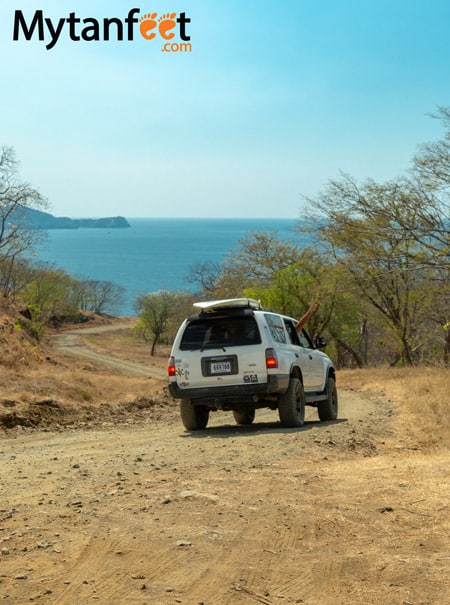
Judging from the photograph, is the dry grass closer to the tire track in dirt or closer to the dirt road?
the dirt road

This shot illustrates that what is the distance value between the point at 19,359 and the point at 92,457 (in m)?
18.5

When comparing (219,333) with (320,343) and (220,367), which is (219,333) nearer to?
(220,367)

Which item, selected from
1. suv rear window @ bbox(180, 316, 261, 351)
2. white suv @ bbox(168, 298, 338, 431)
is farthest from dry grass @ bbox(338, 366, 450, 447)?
suv rear window @ bbox(180, 316, 261, 351)

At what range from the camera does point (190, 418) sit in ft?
44.7

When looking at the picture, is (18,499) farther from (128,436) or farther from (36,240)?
(36,240)

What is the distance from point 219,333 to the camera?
522 inches

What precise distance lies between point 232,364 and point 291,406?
50.7 inches

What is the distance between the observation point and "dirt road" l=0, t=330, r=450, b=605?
512cm

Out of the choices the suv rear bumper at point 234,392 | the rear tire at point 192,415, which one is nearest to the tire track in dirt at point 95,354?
the rear tire at point 192,415

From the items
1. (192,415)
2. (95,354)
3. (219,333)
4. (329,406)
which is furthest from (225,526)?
(95,354)

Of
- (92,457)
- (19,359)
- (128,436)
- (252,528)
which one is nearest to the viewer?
(252,528)

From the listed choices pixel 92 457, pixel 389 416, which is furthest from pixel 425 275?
pixel 92 457

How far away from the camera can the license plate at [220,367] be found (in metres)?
13.1

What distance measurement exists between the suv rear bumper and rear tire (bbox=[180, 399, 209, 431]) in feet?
0.87
